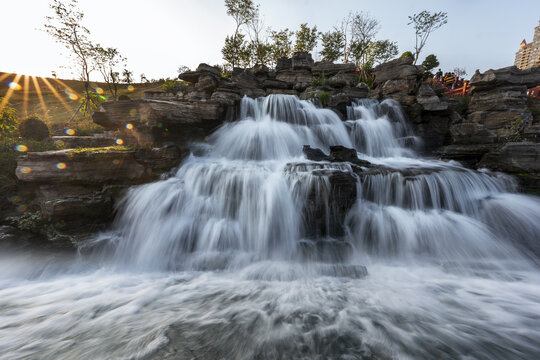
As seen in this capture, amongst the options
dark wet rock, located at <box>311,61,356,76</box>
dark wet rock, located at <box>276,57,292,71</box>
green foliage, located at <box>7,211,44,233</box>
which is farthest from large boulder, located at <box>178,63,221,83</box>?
green foliage, located at <box>7,211,44,233</box>

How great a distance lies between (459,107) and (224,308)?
17922 millimetres

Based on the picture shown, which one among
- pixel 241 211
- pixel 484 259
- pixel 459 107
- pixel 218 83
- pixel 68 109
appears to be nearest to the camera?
pixel 484 259

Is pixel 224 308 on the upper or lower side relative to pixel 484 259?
lower

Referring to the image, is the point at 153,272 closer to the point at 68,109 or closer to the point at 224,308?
the point at 224,308

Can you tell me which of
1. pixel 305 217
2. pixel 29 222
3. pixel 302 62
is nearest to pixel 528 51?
pixel 302 62

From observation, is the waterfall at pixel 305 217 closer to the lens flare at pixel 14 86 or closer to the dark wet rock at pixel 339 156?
the dark wet rock at pixel 339 156

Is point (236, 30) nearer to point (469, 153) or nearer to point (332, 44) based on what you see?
A: point (332, 44)

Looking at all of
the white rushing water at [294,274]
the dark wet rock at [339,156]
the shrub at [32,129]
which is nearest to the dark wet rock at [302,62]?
the dark wet rock at [339,156]

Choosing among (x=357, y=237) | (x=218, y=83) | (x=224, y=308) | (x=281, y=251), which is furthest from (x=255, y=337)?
(x=218, y=83)

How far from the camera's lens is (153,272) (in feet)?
12.6

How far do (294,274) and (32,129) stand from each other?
14904 millimetres

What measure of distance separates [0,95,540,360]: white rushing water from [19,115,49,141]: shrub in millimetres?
9783

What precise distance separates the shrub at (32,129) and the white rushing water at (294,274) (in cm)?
978

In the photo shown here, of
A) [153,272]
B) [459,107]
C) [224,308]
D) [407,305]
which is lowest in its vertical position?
[153,272]
